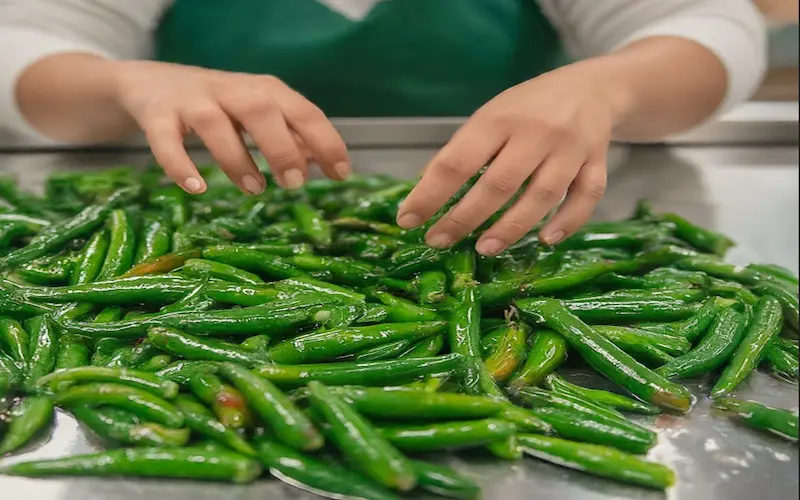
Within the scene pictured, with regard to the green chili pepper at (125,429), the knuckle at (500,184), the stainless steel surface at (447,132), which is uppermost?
the stainless steel surface at (447,132)

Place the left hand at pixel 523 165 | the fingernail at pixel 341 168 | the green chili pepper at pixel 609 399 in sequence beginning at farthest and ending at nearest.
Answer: the fingernail at pixel 341 168 < the left hand at pixel 523 165 < the green chili pepper at pixel 609 399

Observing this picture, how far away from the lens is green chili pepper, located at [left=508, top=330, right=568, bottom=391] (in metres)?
1.34

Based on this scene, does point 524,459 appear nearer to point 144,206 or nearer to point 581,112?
point 581,112

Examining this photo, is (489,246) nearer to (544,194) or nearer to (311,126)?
(544,194)

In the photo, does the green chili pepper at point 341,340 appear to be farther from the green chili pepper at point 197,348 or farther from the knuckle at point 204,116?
the knuckle at point 204,116

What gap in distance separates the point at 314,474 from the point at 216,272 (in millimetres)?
699

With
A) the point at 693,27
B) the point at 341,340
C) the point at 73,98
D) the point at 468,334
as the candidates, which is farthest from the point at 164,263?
the point at 693,27

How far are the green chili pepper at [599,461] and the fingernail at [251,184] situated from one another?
1021 millimetres

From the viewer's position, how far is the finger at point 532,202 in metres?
1.58

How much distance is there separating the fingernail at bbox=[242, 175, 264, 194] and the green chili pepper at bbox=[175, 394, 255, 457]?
0.75 metres

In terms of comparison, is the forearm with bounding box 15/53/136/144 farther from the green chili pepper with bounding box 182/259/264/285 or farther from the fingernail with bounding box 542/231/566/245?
the fingernail with bounding box 542/231/566/245

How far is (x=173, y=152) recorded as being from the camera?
5.62 feet

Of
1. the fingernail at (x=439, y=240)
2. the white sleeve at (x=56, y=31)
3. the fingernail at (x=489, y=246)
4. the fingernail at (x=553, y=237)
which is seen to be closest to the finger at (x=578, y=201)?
the fingernail at (x=553, y=237)

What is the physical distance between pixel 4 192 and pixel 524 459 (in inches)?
77.7
